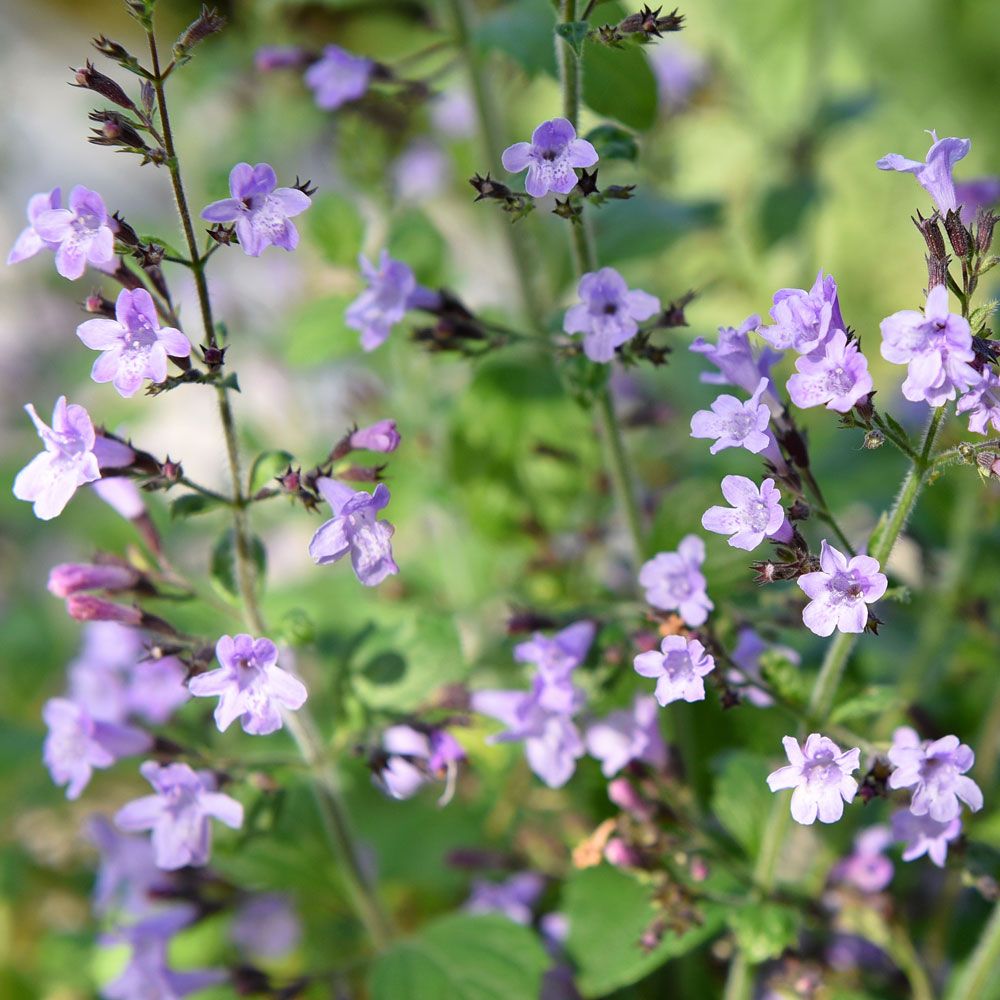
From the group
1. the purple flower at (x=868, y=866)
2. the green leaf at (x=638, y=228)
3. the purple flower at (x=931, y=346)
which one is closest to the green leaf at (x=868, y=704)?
the purple flower at (x=868, y=866)

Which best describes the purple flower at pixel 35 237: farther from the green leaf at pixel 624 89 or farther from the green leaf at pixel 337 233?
the green leaf at pixel 337 233

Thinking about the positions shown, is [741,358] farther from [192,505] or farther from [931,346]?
[192,505]

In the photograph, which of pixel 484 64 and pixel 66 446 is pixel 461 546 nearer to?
pixel 484 64

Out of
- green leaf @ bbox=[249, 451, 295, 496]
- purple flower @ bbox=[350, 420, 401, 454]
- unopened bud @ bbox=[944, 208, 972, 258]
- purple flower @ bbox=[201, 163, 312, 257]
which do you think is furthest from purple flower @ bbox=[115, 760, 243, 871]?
unopened bud @ bbox=[944, 208, 972, 258]

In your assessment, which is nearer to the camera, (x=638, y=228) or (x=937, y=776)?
(x=937, y=776)

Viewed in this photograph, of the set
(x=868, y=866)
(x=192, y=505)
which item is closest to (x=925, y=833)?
(x=868, y=866)
